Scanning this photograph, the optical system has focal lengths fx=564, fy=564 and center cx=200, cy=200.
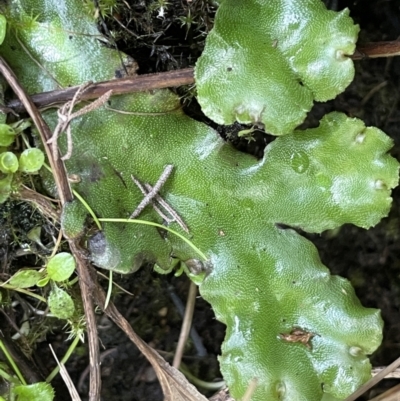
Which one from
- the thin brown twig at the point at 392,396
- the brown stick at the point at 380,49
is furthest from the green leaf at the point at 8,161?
the thin brown twig at the point at 392,396

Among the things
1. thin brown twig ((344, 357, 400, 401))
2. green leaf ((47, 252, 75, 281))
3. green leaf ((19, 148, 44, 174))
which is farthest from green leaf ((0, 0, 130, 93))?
thin brown twig ((344, 357, 400, 401))

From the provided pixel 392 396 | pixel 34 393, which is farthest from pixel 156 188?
pixel 392 396

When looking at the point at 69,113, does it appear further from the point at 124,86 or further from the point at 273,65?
the point at 273,65

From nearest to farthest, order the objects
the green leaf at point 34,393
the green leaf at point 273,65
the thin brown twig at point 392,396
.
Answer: the green leaf at point 273,65, the green leaf at point 34,393, the thin brown twig at point 392,396

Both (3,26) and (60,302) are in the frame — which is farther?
(60,302)

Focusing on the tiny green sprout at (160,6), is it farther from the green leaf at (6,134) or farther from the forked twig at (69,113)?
the green leaf at (6,134)

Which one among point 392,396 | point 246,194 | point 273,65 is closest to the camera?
point 273,65
